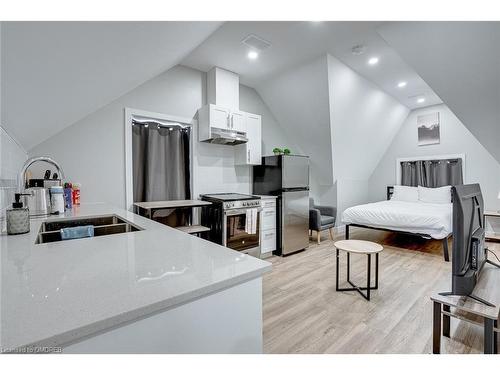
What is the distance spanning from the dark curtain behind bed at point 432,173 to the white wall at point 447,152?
0.19 metres

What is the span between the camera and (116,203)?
120 inches

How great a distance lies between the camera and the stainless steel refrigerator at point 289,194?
3.81m

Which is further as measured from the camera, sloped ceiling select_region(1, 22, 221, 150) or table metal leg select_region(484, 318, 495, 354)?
table metal leg select_region(484, 318, 495, 354)

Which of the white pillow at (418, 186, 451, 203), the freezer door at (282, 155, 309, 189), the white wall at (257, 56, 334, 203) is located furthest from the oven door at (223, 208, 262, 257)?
the white pillow at (418, 186, 451, 203)

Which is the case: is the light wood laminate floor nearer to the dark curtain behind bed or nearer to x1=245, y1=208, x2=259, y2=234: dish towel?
x1=245, y1=208, x2=259, y2=234: dish towel

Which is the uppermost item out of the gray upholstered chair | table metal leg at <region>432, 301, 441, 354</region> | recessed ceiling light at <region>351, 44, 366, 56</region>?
recessed ceiling light at <region>351, 44, 366, 56</region>

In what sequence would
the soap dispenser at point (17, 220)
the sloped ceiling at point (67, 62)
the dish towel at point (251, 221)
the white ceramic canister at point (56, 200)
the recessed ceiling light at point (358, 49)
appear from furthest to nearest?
the dish towel at point (251, 221)
the recessed ceiling light at point (358, 49)
the white ceramic canister at point (56, 200)
the soap dispenser at point (17, 220)
the sloped ceiling at point (67, 62)

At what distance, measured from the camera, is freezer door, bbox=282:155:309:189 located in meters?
3.79

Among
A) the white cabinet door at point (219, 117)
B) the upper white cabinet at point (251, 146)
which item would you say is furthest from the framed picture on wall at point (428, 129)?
the white cabinet door at point (219, 117)

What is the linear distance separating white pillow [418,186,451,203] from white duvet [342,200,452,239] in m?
0.27

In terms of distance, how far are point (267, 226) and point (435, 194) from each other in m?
3.92

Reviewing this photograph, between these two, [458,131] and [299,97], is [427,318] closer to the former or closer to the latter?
[299,97]

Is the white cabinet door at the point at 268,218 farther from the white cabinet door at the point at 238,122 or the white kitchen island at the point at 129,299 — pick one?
the white kitchen island at the point at 129,299

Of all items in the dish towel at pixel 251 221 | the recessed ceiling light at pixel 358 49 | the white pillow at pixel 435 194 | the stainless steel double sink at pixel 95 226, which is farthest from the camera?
the white pillow at pixel 435 194
